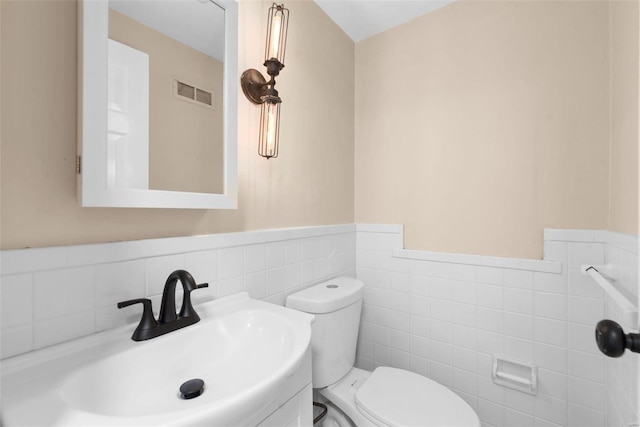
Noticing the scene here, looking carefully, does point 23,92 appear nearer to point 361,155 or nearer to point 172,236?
point 172,236

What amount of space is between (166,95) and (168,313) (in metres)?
0.64

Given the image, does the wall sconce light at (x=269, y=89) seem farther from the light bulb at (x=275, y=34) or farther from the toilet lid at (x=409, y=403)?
the toilet lid at (x=409, y=403)

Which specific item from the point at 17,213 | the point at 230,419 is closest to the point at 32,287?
the point at 17,213

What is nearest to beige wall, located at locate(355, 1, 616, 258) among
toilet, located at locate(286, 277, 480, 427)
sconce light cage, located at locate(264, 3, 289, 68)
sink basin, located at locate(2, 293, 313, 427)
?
toilet, located at locate(286, 277, 480, 427)

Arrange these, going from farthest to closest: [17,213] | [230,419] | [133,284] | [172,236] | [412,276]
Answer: [412,276] < [172,236] < [133,284] < [17,213] < [230,419]

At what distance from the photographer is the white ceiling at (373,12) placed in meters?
1.50

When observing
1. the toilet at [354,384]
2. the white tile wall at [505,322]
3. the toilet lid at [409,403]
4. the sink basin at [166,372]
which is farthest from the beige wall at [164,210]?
the toilet lid at [409,403]

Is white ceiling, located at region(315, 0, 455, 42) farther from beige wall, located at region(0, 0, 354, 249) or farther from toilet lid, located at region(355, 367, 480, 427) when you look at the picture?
toilet lid, located at region(355, 367, 480, 427)

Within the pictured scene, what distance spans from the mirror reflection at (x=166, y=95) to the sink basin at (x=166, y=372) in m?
0.40

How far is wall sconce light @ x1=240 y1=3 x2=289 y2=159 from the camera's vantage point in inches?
44.3

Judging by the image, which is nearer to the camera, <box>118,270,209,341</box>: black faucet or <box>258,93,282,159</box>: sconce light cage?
<box>118,270,209,341</box>: black faucet

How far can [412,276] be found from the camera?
1583 millimetres

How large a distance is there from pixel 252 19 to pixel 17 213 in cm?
102

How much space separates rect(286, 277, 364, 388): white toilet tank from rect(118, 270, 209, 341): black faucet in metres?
0.49
